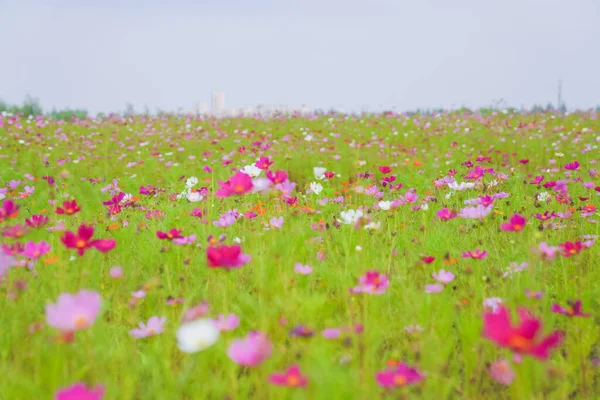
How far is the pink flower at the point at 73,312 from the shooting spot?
3.44 feet

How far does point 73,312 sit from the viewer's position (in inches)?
42.4

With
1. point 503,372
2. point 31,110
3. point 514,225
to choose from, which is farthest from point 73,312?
point 31,110

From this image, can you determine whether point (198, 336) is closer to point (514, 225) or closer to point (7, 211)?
point (7, 211)

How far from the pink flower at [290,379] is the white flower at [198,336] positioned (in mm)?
229

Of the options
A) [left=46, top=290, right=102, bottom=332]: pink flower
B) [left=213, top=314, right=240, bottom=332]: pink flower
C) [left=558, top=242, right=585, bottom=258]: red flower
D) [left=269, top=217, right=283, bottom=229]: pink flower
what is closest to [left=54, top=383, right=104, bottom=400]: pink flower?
[left=46, top=290, right=102, bottom=332]: pink flower

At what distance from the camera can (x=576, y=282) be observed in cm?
205

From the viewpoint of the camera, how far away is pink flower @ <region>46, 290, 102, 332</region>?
3.44ft

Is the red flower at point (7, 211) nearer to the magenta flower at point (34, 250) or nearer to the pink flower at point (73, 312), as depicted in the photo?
the magenta flower at point (34, 250)

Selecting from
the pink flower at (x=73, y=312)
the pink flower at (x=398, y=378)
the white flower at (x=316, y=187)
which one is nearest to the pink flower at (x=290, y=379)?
the pink flower at (x=398, y=378)

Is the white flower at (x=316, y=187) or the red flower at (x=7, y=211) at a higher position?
the red flower at (x=7, y=211)

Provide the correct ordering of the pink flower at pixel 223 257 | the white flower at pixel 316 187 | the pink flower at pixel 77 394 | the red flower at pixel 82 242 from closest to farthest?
the pink flower at pixel 77 394 < the pink flower at pixel 223 257 < the red flower at pixel 82 242 < the white flower at pixel 316 187

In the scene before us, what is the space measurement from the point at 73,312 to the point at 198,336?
0.28 meters

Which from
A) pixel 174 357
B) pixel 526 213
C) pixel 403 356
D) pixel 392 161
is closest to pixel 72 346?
pixel 174 357

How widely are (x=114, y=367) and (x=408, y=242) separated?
164cm
